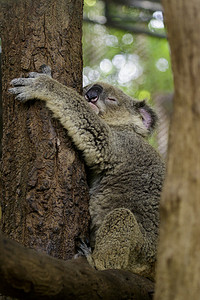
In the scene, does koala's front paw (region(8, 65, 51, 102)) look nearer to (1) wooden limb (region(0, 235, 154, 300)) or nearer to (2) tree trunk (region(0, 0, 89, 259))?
(2) tree trunk (region(0, 0, 89, 259))

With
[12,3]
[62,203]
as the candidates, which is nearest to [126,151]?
[62,203]

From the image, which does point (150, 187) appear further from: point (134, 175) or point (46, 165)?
point (46, 165)

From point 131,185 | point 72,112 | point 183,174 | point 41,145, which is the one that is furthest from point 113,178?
point 183,174

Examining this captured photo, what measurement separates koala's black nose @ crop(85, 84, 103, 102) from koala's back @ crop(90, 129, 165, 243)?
26.2 inches

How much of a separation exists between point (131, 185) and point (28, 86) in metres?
1.61

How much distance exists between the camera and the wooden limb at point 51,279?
2416 millimetres

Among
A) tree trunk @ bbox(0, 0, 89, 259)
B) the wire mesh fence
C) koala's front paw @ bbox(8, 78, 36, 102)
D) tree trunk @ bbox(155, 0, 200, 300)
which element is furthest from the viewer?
the wire mesh fence

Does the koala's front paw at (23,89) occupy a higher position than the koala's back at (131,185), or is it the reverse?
the koala's front paw at (23,89)

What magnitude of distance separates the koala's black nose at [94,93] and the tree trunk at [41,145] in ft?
2.94

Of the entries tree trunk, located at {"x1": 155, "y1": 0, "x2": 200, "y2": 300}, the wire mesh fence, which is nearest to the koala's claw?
tree trunk, located at {"x1": 155, "y1": 0, "x2": 200, "y2": 300}

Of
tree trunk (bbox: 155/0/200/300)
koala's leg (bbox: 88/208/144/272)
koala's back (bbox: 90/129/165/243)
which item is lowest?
koala's leg (bbox: 88/208/144/272)

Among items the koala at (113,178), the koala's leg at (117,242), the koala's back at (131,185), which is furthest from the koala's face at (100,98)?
the koala's leg at (117,242)

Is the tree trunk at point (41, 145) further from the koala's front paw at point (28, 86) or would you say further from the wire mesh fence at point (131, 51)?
the wire mesh fence at point (131, 51)

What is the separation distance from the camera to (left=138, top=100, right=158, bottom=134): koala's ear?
241 inches
